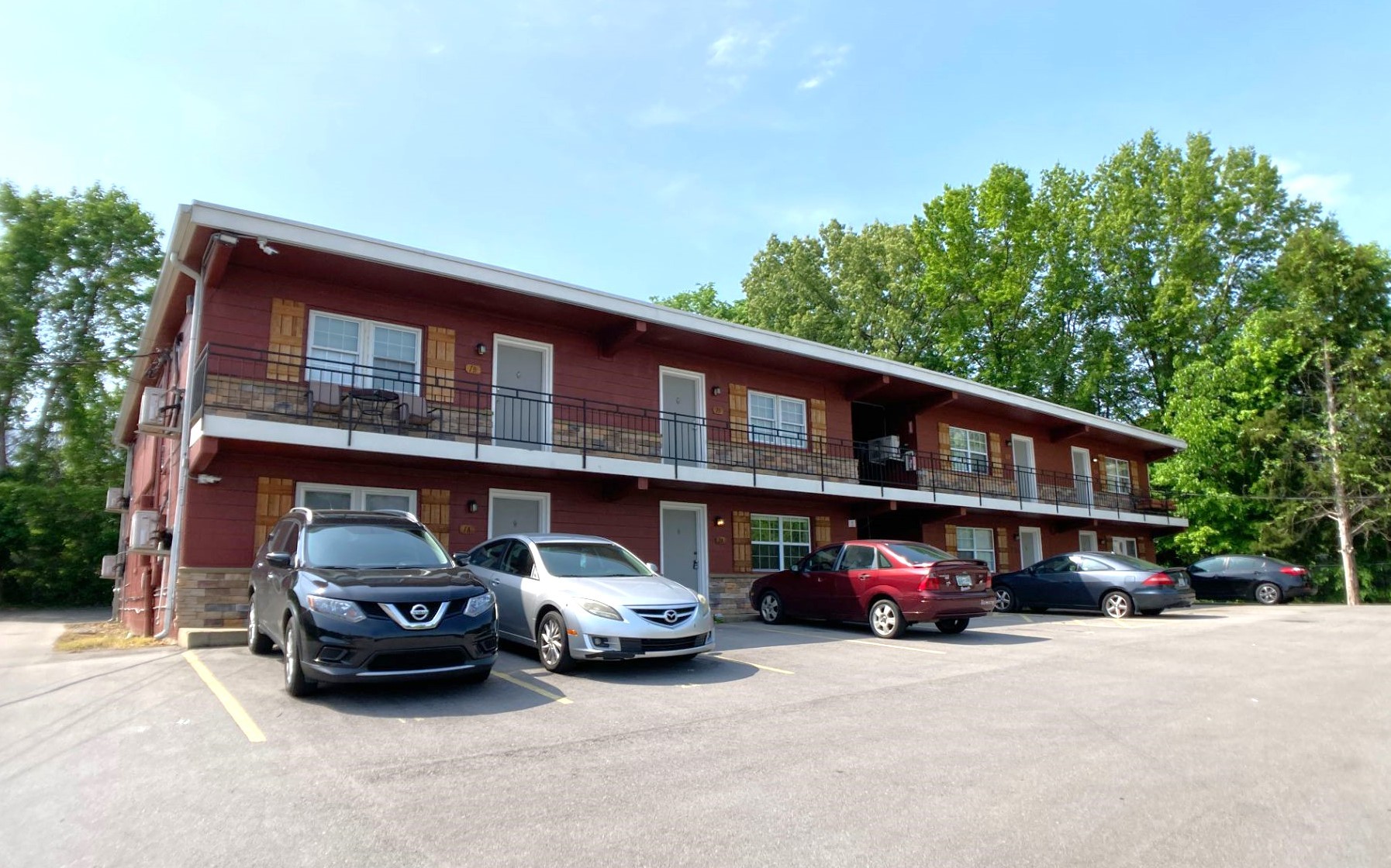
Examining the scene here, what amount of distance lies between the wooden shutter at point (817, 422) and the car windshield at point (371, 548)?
12000 mm

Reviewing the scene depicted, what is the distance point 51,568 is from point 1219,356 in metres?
44.0

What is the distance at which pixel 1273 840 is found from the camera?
4.21 m

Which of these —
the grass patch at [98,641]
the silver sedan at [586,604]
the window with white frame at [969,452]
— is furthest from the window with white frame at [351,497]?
the window with white frame at [969,452]

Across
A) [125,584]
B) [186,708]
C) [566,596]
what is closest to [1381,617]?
[566,596]

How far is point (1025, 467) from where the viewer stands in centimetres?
2530

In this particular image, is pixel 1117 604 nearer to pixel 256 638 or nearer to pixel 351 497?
pixel 351 497

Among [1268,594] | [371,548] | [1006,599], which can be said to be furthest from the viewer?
[1268,594]

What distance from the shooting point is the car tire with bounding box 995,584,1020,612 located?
19.5 metres

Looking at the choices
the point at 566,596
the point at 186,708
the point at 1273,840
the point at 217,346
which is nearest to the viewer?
the point at 1273,840

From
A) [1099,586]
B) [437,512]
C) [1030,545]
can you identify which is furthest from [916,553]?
[1030,545]

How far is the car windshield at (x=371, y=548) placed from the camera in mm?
7945

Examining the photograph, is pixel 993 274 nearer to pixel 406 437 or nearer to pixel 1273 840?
pixel 406 437

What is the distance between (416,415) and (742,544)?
25.5 feet

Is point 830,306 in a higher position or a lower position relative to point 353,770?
higher
